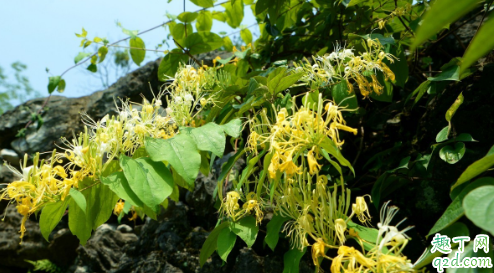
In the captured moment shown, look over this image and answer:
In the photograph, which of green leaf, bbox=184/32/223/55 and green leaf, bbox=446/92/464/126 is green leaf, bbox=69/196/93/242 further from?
green leaf, bbox=446/92/464/126

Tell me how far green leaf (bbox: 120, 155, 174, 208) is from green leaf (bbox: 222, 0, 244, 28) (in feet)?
3.89

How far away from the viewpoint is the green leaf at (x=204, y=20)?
1980mm

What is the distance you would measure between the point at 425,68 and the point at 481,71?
15.0 inches

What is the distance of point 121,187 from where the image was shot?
98 cm

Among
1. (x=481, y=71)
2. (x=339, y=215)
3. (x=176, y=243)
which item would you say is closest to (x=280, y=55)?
(x=481, y=71)

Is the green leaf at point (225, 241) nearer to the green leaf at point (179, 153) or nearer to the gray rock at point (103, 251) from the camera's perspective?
the green leaf at point (179, 153)

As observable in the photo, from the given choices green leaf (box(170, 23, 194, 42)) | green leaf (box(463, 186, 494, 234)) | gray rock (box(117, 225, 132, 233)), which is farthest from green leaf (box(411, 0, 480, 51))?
gray rock (box(117, 225, 132, 233))

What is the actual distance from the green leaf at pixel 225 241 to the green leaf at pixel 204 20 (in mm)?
1187

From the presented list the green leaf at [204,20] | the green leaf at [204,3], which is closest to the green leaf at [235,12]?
the green leaf at [204,20]

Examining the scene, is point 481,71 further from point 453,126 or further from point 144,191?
point 144,191

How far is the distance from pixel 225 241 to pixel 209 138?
287 mm

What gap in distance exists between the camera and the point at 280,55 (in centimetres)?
196

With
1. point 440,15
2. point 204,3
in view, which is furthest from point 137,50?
point 440,15

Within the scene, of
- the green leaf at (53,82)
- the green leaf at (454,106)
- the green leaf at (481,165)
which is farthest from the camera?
the green leaf at (53,82)
